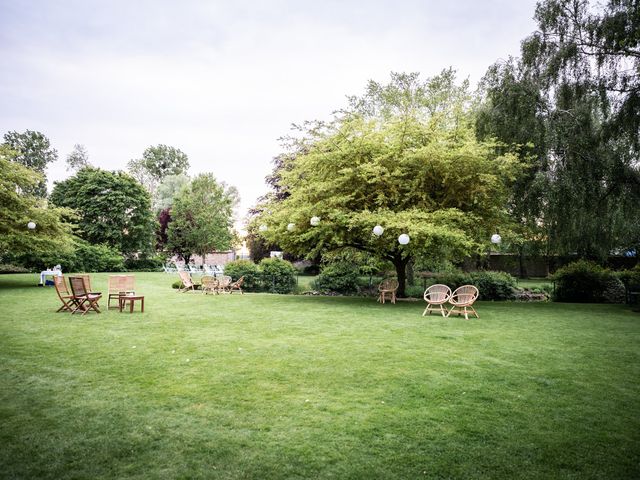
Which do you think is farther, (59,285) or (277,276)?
(277,276)

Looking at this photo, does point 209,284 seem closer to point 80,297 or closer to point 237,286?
point 237,286

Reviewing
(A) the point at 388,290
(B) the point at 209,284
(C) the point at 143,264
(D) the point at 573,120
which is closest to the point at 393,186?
(A) the point at 388,290

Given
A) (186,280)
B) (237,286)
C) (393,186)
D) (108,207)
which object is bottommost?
(237,286)

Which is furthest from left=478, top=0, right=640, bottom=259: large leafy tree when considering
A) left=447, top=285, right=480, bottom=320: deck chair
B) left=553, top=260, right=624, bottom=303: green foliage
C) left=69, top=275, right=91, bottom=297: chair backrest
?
left=69, top=275, right=91, bottom=297: chair backrest

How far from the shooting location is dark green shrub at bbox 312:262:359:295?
1867cm

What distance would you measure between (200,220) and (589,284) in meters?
24.2

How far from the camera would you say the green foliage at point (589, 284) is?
661 inches

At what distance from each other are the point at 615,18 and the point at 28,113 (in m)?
26.8

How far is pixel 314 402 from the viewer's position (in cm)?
470

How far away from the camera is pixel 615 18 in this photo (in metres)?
12.4

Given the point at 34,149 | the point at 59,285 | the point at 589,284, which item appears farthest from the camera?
the point at 34,149

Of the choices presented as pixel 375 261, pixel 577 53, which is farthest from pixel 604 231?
pixel 375 261

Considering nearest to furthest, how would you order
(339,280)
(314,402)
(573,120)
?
(314,402) < (573,120) < (339,280)

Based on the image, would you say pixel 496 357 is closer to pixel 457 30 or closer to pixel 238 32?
pixel 457 30
